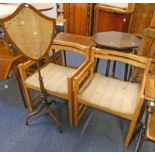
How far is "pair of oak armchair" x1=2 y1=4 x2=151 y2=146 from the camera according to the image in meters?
1.11

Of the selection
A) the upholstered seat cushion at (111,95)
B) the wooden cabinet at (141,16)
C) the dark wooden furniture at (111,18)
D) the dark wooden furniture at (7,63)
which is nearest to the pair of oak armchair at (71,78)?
the upholstered seat cushion at (111,95)

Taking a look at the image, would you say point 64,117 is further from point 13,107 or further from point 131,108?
point 131,108

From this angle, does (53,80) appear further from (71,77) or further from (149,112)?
(149,112)

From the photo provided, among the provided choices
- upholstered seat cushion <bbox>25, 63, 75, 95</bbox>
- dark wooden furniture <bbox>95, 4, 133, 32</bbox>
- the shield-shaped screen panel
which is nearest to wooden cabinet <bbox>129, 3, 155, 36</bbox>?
dark wooden furniture <bbox>95, 4, 133, 32</bbox>

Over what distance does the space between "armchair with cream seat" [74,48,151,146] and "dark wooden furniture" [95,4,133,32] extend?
190cm

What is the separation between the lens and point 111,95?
1.39 meters

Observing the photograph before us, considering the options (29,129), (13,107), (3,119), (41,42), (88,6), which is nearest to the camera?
(41,42)

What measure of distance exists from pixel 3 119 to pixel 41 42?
38.6 inches

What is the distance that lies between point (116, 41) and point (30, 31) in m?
0.98

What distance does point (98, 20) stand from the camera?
3.34 meters

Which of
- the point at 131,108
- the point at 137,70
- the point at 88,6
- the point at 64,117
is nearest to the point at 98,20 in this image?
the point at 88,6

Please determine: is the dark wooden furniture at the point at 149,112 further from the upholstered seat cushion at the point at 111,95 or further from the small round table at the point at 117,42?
the small round table at the point at 117,42

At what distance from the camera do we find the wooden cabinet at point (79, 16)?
10.9 ft

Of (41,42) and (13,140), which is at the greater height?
(41,42)
